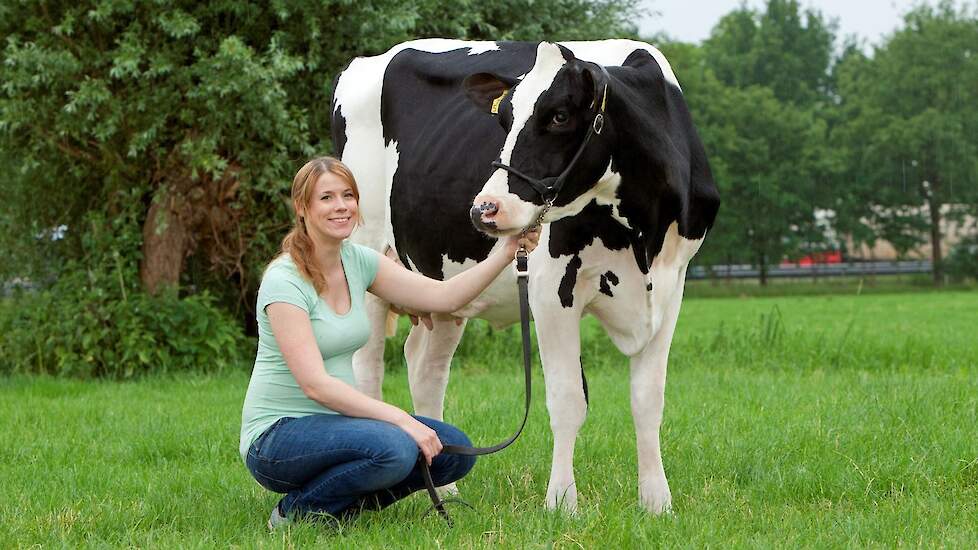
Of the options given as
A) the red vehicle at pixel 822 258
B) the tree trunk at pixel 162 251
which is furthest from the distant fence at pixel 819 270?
the tree trunk at pixel 162 251

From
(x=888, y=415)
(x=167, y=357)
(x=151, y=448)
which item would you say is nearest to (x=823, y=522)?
(x=888, y=415)

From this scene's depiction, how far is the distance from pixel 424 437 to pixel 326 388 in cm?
39

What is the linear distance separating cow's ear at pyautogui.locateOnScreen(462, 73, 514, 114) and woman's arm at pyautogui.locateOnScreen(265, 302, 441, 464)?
1.25m

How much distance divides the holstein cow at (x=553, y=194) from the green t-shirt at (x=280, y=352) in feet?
2.11

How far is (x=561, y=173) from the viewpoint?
4.12m

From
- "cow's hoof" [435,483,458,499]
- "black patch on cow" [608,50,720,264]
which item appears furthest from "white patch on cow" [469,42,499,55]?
"cow's hoof" [435,483,458,499]

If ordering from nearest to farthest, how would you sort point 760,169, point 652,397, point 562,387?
point 562,387, point 652,397, point 760,169

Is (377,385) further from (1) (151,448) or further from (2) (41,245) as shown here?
(2) (41,245)

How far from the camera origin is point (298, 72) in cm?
1024

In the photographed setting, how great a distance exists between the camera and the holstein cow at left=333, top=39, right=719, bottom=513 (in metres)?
4.14

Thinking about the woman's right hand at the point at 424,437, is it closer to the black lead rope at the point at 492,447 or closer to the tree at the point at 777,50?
the black lead rope at the point at 492,447

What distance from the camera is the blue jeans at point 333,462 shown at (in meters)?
4.18

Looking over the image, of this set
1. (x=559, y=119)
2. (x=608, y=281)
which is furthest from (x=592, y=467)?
→ (x=559, y=119)

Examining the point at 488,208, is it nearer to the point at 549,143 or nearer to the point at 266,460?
the point at 549,143
